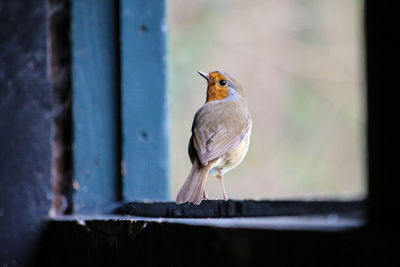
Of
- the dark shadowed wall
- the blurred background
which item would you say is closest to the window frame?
the dark shadowed wall

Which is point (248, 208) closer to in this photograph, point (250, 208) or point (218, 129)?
point (250, 208)

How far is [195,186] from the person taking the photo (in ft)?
5.92

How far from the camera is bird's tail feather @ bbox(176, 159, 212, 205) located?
166 centimetres

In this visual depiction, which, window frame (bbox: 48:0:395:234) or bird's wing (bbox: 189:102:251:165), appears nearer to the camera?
window frame (bbox: 48:0:395:234)

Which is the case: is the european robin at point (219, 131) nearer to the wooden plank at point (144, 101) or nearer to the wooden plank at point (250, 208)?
the wooden plank at point (250, 208)

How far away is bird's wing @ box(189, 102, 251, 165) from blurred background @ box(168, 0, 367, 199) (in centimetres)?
405

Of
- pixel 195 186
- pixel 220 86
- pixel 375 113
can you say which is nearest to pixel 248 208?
pixel 195 186

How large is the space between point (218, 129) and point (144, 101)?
0.69m

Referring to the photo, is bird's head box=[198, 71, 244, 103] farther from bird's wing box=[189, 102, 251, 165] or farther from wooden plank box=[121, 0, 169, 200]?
wooden plank box=[121, 0, 169, 200]

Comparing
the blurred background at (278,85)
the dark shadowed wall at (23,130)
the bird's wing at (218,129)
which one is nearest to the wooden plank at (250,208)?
the bird's wing at (218,129)

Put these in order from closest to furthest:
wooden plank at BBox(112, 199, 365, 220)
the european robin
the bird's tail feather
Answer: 1. wooden plank at BBox(112, 199, 365, 220)
2. the bird's tail feather
3. the european robin

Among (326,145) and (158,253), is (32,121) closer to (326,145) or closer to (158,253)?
(158,253)

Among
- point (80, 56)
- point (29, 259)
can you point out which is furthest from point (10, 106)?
point (29, 259)

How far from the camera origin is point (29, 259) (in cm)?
253
